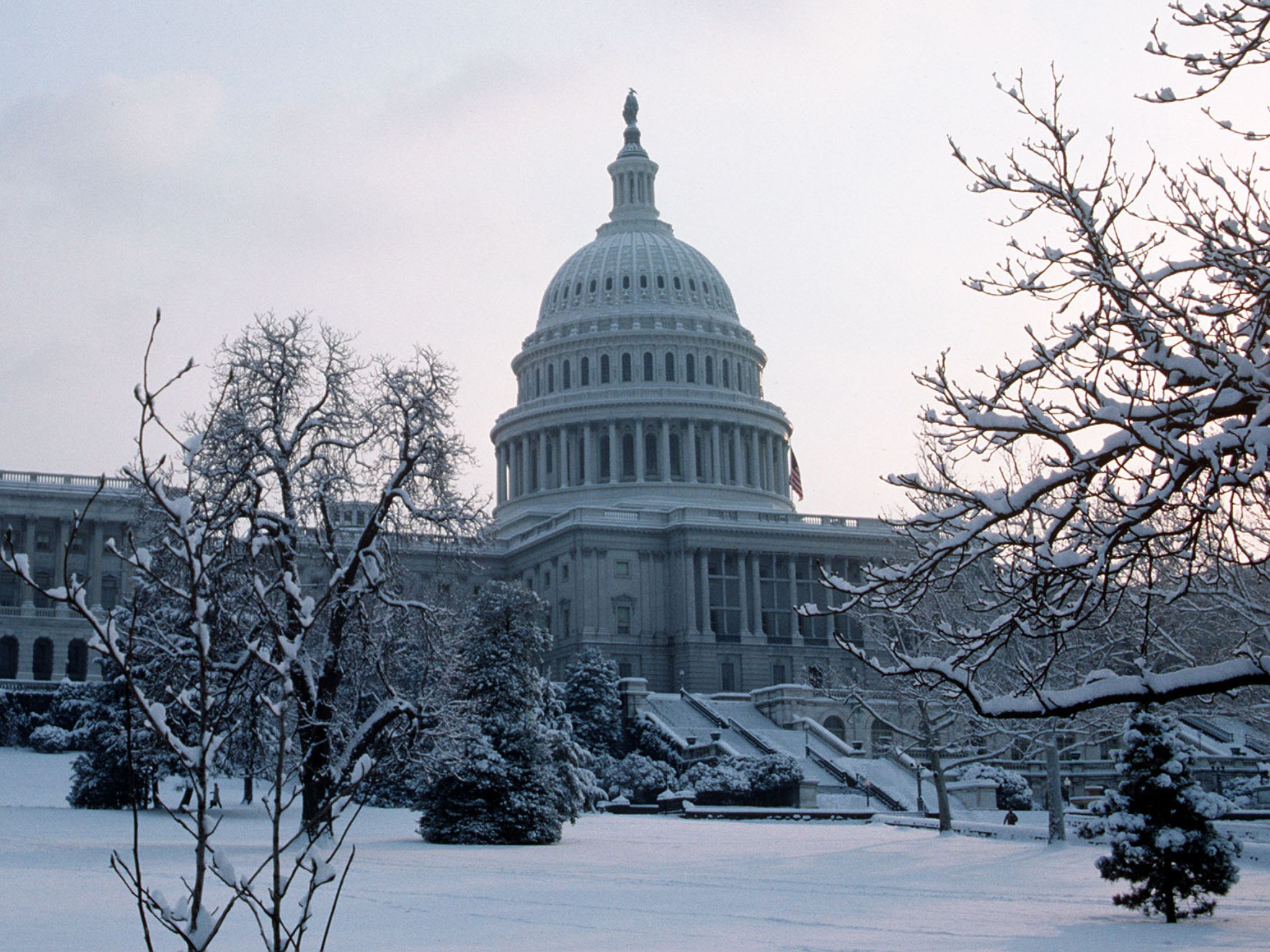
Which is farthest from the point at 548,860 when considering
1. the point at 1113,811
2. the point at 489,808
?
the point at 1113,811

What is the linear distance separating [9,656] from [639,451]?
4325 cm

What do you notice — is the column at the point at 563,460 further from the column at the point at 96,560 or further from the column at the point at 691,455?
the column at the point at 96,560

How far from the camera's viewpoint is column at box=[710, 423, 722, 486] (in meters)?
116

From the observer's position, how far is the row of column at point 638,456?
115375 millimetres

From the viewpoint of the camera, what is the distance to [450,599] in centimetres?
6288

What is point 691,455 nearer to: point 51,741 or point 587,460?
point 587,460

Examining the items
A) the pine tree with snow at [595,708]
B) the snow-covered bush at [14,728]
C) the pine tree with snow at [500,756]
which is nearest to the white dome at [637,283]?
the pine tree with snow at [595,708]

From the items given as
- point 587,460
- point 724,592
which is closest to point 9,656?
point 587,460

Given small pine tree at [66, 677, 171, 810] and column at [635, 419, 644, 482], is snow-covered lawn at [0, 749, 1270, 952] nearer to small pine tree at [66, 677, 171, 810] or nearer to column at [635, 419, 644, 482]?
small pine tree at [66, 677, 171, 810]

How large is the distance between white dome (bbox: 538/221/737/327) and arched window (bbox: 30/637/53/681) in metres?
45.6

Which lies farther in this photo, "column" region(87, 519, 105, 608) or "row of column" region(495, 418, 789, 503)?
"row of column" region(495, 418, 789, 503)

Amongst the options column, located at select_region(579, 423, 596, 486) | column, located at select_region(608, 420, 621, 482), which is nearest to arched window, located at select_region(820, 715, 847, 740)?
column, located at select_region(608, 420, 621, 482)

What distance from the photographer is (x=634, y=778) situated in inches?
2411

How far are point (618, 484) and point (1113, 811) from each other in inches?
3566
